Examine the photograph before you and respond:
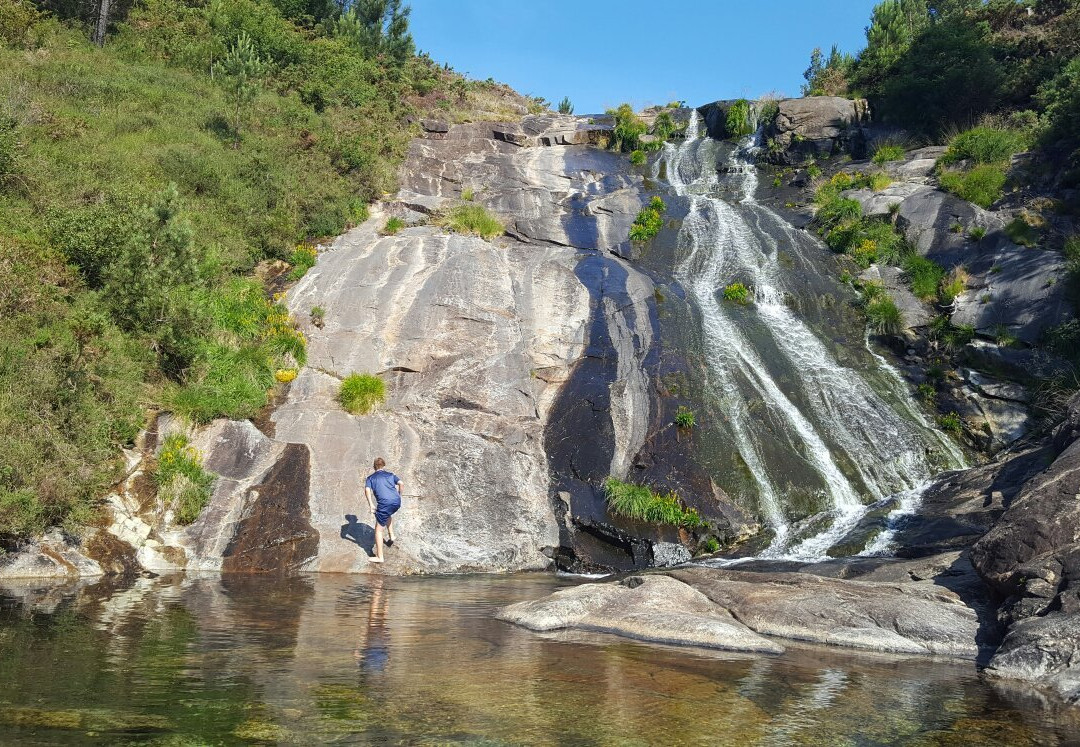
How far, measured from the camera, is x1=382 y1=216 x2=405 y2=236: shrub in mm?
23719

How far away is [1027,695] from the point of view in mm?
6430

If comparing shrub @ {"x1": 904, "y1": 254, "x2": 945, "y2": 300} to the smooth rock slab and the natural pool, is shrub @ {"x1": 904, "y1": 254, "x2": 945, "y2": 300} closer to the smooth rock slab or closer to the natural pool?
the smooth rock slab

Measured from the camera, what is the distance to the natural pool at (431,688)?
472 cm

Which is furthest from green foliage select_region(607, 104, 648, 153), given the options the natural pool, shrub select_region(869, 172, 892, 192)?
the natural pool

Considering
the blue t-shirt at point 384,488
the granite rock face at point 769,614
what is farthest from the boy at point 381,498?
the granite rock face at point 769,614

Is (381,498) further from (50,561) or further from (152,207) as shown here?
(152,207)

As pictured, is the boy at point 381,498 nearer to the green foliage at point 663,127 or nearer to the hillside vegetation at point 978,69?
the hillside vegetation at point 978,69

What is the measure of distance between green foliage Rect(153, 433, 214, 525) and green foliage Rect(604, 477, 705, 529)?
750 cm

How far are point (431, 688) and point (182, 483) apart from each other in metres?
9.14

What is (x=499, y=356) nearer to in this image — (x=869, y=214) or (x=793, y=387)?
(x=793, y=387)

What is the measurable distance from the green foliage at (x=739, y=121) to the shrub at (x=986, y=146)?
428 inches

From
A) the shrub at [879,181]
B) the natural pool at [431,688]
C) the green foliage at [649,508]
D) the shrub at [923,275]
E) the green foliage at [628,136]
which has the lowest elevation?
the natural pool at [431,688]

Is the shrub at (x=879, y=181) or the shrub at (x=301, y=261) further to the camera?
the shrub at (x=879, y=181)

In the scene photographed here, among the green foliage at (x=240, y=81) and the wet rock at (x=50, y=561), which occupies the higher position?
the green foliage at (x=240, y=81)
